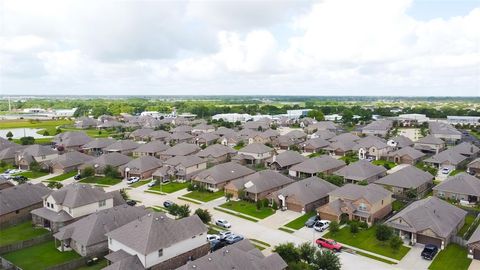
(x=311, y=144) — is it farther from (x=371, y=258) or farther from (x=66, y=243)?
(x=66, y=243)

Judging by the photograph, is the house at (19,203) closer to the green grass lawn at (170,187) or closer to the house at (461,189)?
the green grass lawn at (170,187)

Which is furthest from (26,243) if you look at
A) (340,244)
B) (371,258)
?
(371,258)

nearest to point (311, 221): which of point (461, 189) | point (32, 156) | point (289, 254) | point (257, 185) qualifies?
point (257, 185)

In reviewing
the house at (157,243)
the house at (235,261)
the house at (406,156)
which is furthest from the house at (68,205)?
the house at (406,156)

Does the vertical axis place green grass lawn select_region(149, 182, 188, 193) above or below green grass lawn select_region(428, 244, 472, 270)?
below

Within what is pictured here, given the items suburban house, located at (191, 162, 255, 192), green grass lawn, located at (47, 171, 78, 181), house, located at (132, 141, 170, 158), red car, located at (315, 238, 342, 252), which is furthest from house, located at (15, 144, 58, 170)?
red car, located at (315, 238, 342, 252)

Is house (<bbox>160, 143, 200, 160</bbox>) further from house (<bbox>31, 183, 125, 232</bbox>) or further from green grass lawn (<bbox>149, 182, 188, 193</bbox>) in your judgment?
house (<bbox>31, 183, 125, 232</bbox>)

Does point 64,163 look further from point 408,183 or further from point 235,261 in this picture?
point 408,183
